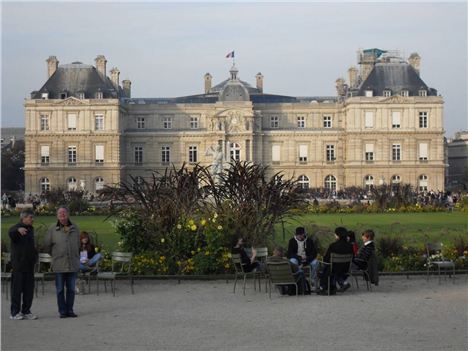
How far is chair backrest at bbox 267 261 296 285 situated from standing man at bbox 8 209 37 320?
3.64 meters

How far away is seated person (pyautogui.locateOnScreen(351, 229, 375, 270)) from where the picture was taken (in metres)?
16.0

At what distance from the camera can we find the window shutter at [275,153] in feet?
249

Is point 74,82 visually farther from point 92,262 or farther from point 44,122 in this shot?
point 92,262

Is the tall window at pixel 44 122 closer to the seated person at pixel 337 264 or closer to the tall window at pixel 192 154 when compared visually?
the tall window at pixel 192 154

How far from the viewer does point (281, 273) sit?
14.9 metres

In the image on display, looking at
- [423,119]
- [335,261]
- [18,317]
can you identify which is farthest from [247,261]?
[423,119]

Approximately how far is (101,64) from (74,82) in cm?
517

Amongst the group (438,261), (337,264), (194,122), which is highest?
(194,122)

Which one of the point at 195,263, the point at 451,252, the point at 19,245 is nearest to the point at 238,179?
the point at 195,263

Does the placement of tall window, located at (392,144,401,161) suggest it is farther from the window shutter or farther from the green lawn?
the green lawn

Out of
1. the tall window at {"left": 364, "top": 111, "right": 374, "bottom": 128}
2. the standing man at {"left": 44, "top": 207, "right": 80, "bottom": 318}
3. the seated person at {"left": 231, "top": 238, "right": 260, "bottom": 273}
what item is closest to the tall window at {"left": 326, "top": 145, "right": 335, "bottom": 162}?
the tall window at {"left": 364, "top": 111, "right": 374, "bottom": 128}

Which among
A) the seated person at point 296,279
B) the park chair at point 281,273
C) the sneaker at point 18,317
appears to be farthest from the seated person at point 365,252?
the sneaker at point 18,317

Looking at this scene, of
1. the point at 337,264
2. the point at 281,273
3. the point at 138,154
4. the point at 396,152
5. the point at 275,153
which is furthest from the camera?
the point at 138,154

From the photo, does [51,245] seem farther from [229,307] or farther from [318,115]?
[318,115]
